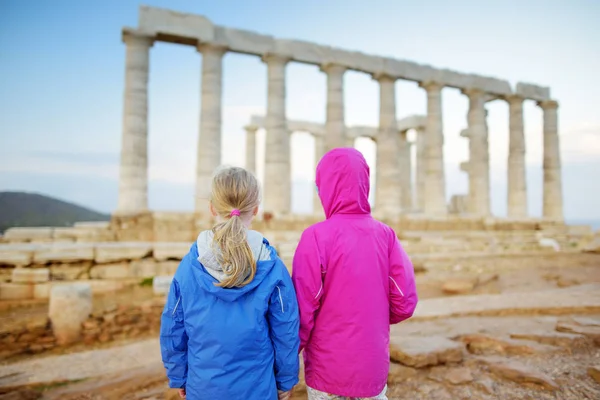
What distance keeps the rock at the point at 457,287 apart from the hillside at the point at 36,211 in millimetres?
15214

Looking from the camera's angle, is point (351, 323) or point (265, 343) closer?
point (265, 343)

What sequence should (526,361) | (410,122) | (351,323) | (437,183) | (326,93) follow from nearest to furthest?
(351,323) < (526,361) < (326,93) < (437,183) < (410,122)

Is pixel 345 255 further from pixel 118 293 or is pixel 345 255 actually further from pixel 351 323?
pixel 118 293

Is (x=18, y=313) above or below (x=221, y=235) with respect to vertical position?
below

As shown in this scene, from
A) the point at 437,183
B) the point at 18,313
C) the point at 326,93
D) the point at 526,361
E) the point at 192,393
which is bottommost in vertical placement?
the point at 18,313

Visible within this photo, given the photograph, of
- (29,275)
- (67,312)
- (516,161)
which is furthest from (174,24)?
(516,161)

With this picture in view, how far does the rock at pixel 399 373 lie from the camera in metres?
3.54

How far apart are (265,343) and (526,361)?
3.42 m

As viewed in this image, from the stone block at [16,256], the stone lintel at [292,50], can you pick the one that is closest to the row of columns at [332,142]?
the stone lintel at [292,50]

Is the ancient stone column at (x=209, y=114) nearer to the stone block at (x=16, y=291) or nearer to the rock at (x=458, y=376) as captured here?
the stone block at (x=16, y=291)

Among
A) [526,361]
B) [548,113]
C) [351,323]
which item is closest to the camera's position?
[351,323]

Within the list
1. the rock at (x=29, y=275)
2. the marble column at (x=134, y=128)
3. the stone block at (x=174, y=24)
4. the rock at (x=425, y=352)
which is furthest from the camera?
the stone block at (x=174, y=24)

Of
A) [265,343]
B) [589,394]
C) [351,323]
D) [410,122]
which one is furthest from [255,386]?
[410,122]

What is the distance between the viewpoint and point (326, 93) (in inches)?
728
